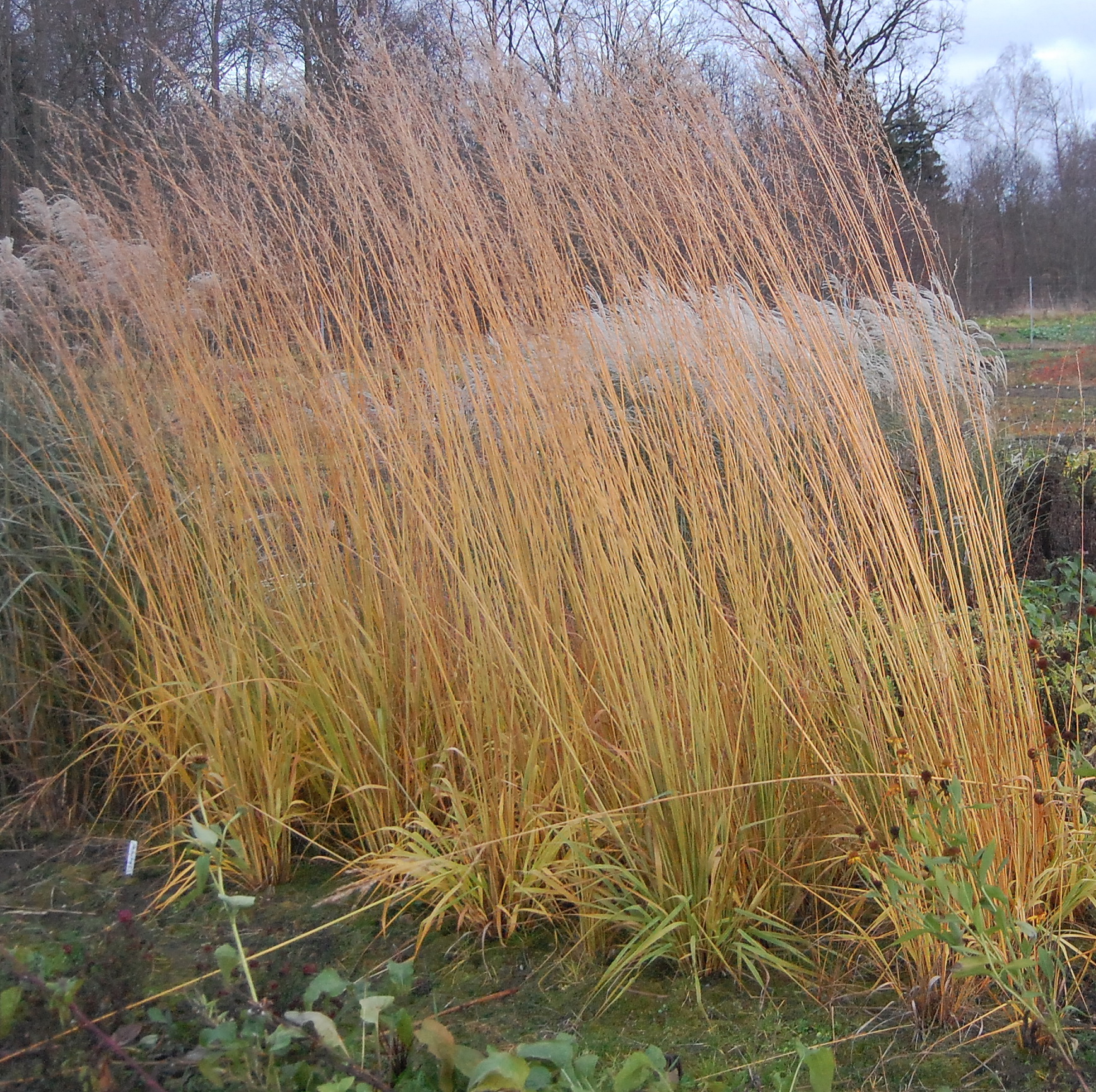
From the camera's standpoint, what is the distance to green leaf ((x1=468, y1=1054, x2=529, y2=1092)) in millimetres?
1096

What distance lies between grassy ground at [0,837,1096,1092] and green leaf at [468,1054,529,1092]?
1.15 ft

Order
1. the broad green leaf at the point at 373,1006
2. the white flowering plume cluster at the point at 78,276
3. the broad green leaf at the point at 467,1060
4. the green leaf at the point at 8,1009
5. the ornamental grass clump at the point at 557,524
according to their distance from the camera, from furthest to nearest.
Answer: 1. the white flowering plume cluster at the point at 78,276
2. the ornamental grass clump at the point at 557,524
3. the green leaf at the point at 8,1009
4. the broad green leaf at the point at 373,1006
5. the broad green leaf at the point at 467,1060

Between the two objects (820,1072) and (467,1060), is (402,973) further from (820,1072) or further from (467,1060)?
(820,1072)

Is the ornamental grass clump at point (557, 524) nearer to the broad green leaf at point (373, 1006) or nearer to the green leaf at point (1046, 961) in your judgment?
the green leaf at point (1046, 961)

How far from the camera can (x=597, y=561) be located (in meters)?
1.93

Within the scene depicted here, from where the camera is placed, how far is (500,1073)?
1.11 metres

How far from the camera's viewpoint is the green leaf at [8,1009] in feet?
4.72

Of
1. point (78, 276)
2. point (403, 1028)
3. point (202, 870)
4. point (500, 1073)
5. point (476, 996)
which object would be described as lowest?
point (476, 996)

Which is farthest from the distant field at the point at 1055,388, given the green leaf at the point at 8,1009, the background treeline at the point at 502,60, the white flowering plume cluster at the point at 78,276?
the green leaf at the point at 8,1009

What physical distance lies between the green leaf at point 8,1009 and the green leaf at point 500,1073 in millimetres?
769

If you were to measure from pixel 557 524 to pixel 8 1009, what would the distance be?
1.27 meters

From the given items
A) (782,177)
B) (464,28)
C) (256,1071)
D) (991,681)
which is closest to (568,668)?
(991,681)

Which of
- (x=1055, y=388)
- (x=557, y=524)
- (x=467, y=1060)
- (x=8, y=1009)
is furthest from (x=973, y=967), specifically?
(x=1055, y=388)

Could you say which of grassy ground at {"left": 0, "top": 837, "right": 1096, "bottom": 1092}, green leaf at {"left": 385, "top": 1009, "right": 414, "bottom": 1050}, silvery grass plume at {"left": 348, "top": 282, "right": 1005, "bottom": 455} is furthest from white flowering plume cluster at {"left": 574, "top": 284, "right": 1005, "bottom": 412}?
green leaf at {"left": 385, "top": 1009, "right": 414, "bottom": 1050}
